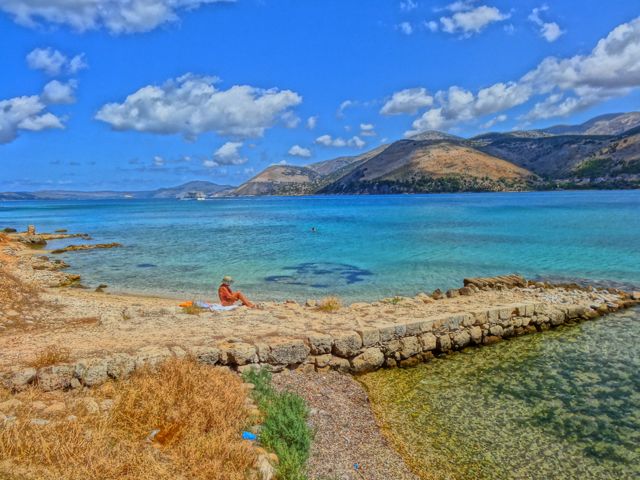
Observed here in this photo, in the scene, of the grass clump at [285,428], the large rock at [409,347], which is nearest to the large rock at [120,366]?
the grass clump at [285,428]

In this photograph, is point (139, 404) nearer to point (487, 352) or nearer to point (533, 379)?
point (533, 379)

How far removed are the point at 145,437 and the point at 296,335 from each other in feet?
17.2

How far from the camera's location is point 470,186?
200 m

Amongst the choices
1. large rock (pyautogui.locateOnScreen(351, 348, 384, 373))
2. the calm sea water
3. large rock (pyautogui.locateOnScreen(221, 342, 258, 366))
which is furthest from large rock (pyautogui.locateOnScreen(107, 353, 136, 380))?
the calm sea water

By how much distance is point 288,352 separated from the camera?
1031 cm

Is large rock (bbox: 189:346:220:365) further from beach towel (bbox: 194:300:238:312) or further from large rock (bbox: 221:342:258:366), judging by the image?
beach towel (bbox: 194:300:238:312)

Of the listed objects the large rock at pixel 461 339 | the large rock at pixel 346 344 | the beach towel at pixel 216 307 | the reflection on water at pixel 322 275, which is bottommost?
the reflection on water at pixel 322 275

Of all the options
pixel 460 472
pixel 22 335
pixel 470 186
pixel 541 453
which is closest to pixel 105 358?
pixel 22 335

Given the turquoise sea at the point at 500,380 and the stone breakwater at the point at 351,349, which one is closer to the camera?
the turquoise sea at the point at 500,380

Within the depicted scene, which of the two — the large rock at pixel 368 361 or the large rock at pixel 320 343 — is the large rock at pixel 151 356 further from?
the large rock at pixel 368 361

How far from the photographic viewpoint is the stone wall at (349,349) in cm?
826

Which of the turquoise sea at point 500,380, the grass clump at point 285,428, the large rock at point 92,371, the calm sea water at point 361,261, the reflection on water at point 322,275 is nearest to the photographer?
the grass clump at point 285,428

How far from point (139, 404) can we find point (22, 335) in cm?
686

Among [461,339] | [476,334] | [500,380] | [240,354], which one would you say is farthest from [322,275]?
[240,354]
